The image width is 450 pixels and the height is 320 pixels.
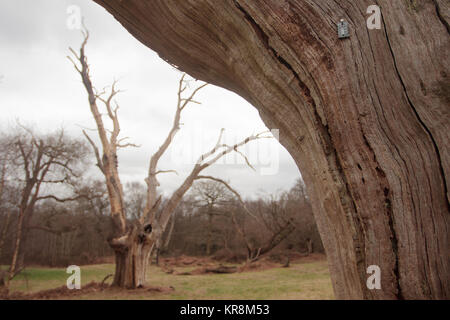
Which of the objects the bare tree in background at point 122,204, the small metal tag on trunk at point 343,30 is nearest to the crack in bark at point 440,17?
the small metal tag on trunk at point 343,30

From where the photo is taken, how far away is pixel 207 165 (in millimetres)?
11633

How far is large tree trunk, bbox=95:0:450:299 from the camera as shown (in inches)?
43.0

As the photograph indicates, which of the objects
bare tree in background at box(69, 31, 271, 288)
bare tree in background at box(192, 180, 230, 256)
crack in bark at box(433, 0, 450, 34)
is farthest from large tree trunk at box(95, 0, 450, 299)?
bare tree in background at box(192, 180, 230, 256)

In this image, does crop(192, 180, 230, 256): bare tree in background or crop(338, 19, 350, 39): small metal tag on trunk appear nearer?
crop(338, 19, 350, 39): small metal tag on trunk

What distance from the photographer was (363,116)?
3.84 ft

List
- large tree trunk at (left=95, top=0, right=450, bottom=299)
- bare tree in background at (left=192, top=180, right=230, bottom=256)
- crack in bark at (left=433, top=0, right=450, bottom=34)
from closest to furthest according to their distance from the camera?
large tree trunk at (left=95, top=0, right=450, bottom=299), crack in bark at (left=433, top=0, right=450, bottom=34), bare tree in background at (left=192, top=180, right=230, bottom=256)

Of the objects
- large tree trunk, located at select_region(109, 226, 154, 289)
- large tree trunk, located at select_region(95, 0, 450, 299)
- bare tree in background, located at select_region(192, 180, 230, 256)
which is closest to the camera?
large tree trunk, located at select_region(95, 0, 450, 299)

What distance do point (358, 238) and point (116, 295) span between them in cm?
1065

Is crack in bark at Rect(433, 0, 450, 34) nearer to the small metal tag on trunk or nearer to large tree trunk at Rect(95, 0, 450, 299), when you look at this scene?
large tree trunk at Rect(95, 0, 450, 299)

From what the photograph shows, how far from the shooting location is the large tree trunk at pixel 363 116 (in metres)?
1.09

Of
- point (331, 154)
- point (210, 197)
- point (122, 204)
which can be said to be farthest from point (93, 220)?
point (331, 154)
